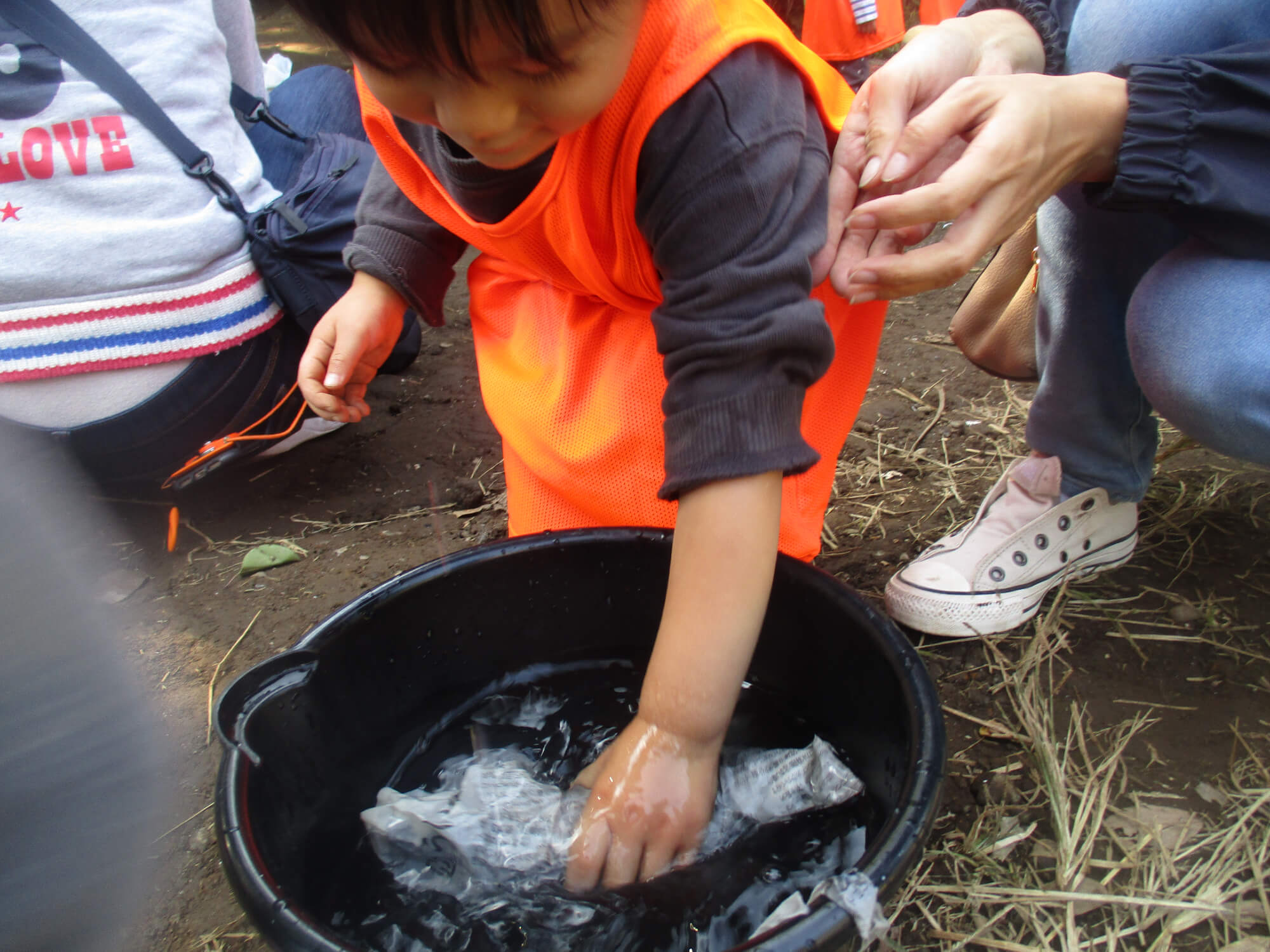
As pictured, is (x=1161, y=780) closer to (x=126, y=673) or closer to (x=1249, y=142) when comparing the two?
(x=1249, y=142)

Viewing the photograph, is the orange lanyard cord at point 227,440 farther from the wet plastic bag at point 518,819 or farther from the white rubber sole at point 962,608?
the white rubber sole at point 962,608

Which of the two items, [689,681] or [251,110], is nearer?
[689,681]

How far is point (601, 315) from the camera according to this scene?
1210mm

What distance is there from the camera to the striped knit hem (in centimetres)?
143

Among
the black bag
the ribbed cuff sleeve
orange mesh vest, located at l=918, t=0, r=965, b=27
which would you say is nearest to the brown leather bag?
the ribbed cuff sleeve

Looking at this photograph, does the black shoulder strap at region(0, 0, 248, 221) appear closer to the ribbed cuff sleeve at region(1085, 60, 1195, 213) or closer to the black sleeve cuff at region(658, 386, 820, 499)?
the black sleeve cuff at region(658, 386, 820, 499)

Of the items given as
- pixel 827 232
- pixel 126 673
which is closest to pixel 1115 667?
pixel 827 232

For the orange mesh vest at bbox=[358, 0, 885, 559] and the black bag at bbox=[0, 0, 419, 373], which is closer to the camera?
the orange mesh vest at bbox=[358, 0, 885, 559]

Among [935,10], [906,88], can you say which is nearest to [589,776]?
[906,88]

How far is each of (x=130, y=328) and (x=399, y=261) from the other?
0.57m

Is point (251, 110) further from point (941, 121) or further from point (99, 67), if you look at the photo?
point (941, 121)

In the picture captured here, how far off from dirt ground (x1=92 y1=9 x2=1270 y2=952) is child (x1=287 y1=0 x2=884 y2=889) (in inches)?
15.0

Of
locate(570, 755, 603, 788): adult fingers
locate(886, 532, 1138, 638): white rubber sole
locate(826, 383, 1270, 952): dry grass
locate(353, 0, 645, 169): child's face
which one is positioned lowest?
locate(826, 383, 1270, 952): dry grass

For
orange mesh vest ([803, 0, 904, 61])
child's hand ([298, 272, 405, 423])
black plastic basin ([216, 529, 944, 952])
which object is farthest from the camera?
orange mesh vest ([803, 0, 904, 61])
